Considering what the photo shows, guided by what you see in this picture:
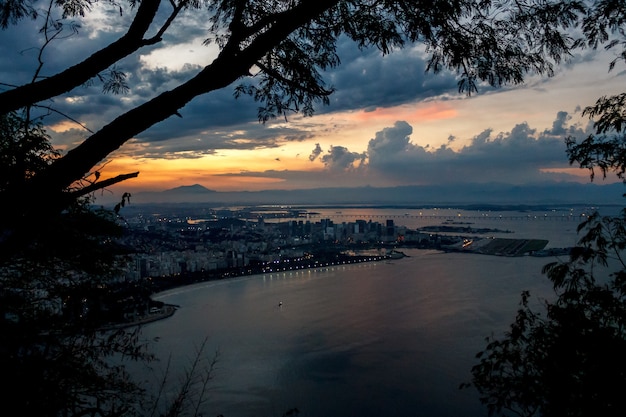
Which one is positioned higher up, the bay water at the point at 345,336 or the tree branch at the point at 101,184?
the tree branch at the point at 101,184

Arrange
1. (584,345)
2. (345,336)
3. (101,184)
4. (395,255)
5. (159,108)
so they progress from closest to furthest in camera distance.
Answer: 1. (101,184)
2. (159,108)
3. (584,345)
4. (345,336)
5. (395,255)

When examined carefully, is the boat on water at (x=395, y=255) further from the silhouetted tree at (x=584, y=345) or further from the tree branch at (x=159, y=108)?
the tree branch at (x=159, y=108)

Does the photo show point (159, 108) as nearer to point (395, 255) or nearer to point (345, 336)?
point (345, 336)

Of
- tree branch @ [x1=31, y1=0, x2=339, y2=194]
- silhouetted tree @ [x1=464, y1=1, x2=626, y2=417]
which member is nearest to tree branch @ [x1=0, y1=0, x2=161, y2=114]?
tree branch @ [x1=31, y1=0, x2=339, y2=194]

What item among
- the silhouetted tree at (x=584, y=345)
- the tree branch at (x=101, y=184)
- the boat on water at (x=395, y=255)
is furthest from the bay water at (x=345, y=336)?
the boat on water at (x=395, y=255)

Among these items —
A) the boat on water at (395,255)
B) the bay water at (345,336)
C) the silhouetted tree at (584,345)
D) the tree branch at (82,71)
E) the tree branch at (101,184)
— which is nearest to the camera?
the tree branch at (101,184)

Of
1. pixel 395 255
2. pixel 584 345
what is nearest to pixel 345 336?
pixel 584 345

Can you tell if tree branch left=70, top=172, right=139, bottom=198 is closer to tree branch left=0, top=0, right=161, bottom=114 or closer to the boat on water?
tree branch left=0, top=0, right=161, bottom=114

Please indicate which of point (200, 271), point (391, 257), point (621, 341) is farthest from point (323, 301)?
point (621, 341)
